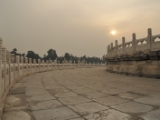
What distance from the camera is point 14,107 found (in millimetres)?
2672

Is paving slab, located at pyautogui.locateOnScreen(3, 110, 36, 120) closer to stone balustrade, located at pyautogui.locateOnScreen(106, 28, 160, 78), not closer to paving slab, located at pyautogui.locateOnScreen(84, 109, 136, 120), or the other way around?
paving slab, located at pyautogui.locateOnScreen(84, 109, 136, 120)

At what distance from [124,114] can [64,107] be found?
1121mm

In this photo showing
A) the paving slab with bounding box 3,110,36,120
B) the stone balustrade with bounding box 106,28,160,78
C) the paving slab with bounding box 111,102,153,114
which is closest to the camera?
the paving slab with bounding box 3,110,36,120

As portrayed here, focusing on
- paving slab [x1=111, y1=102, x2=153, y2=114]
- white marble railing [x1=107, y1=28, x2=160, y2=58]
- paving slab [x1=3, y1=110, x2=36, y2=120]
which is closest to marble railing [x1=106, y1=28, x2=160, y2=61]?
white marble railing [x1=107, y1=28, x2=160, y2=58]

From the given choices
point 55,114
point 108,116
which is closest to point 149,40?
point 108,116

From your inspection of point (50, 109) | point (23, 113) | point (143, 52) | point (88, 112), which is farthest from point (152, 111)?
point (143, 52)

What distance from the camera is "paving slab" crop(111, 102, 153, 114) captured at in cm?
236

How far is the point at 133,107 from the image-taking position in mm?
2551

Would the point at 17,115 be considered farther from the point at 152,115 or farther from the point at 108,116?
A: the point at 152,115

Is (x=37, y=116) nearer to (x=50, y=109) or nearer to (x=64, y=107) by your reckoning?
(x=50, y=109)

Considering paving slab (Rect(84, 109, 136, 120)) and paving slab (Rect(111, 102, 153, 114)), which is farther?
paving slab (Rect(111, 102, 153, 114))

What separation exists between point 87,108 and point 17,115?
123cm

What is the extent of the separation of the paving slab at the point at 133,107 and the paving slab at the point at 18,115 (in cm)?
156

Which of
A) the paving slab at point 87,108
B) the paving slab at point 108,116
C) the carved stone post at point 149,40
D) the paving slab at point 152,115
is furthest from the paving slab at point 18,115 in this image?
the carved stone post at point 149,40
